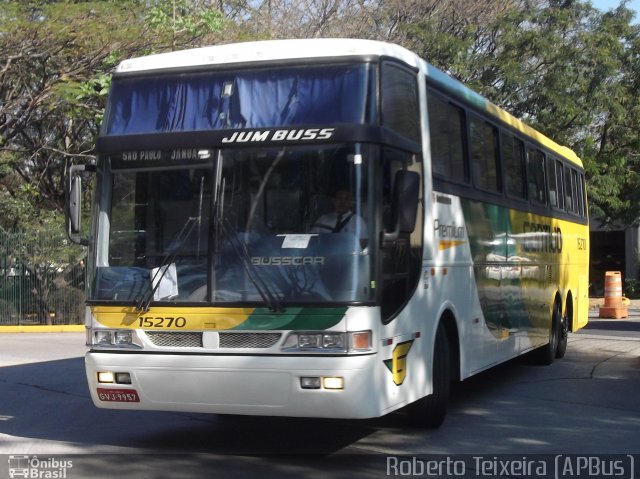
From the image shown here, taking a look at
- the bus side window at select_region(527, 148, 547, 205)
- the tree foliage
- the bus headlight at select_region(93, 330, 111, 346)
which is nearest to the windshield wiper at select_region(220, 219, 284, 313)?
the bus headlight at select_region(93, 330, 111, 346)

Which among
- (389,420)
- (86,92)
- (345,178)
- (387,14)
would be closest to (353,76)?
(345,178)

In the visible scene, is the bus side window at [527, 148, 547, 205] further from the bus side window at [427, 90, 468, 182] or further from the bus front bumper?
the bus front bumper

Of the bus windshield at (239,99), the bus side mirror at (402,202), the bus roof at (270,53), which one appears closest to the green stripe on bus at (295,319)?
the bus side mirror at (402,202)

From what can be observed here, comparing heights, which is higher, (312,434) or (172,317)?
(172,317)

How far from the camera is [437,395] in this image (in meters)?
8.92

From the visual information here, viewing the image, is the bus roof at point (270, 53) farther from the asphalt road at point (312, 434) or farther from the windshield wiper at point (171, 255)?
the asphalt road at point (312, 434)

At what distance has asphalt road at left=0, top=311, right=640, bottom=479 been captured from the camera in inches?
307

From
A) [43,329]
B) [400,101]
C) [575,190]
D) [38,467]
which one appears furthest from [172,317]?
[43,329]

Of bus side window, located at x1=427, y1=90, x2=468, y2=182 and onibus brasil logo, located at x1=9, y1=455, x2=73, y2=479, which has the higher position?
bus side window, located at x1=427, y1=90, x2=468, y2=182

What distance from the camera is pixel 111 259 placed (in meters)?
7.96

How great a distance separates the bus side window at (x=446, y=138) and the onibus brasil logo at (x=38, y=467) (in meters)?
4.18

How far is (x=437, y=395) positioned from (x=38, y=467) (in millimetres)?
3614

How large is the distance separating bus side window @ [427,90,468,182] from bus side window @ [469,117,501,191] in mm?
399

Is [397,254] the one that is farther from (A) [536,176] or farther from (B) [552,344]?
(B) [552,344]
